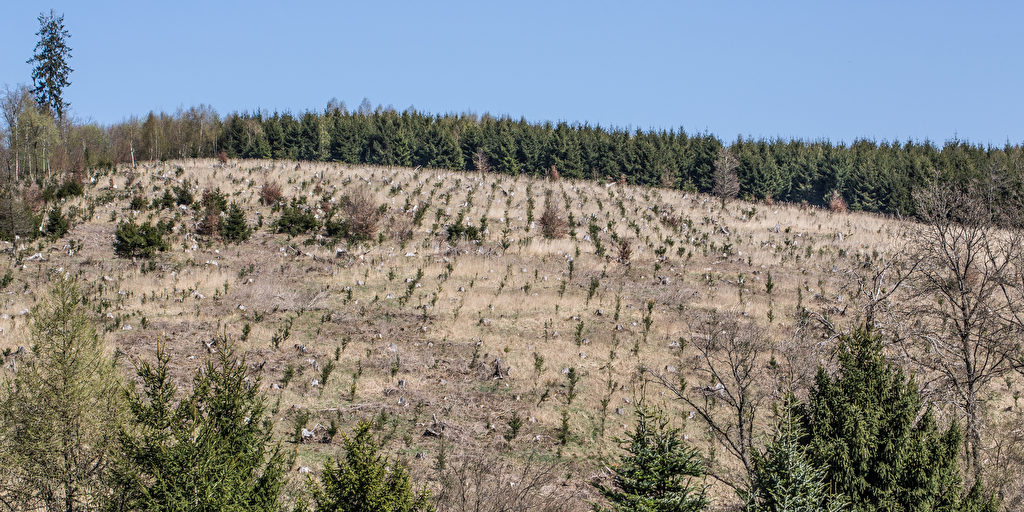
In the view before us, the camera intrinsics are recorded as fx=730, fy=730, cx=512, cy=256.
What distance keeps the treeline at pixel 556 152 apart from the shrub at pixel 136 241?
1318 inches

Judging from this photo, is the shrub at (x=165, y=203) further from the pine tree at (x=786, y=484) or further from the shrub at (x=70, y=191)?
the pine tree at (x=786, y=484)

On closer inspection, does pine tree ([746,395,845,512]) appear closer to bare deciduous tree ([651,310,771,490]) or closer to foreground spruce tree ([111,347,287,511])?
bare deciduous tree ([651,310,771,490])

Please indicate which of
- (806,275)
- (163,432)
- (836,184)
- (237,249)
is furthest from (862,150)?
(163,432)

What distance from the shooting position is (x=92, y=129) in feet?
262

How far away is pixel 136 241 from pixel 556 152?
4197cm

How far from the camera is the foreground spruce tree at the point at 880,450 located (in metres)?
11.5

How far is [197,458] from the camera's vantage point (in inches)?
376

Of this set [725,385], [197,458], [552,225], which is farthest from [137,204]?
[197,458]

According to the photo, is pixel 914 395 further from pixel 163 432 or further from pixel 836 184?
pixel 836 184

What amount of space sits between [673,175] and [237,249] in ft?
140

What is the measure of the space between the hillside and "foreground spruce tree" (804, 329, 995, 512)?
976 millimetres

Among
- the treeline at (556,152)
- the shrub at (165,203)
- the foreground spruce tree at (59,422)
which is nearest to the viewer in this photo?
the foreground spruce tree at (59,422)

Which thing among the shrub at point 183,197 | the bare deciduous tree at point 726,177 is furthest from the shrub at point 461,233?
the bare deciduous tree at point 726,177

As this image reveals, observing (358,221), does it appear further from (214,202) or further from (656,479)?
(656,479)
